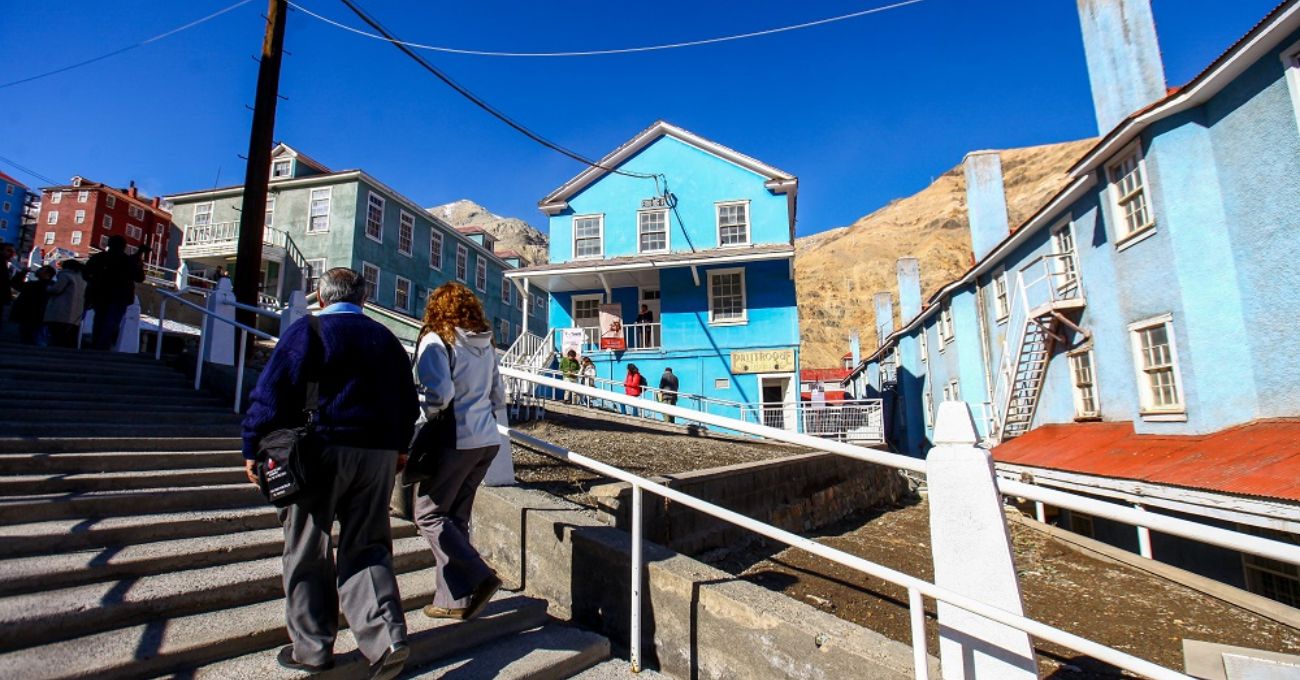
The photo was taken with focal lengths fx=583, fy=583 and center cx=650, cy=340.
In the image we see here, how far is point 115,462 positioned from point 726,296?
16.2m

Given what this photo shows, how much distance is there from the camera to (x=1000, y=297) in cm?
1652

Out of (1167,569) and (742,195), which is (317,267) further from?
(1167,569)

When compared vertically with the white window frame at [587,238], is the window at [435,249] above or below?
above

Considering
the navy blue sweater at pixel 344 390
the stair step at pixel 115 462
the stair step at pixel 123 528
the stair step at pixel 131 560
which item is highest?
the navy blue sweater at pixel 344 390

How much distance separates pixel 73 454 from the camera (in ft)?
13.2

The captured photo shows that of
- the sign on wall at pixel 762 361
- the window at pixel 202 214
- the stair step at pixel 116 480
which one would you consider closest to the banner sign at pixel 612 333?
the sign on wall at pixel 762 361

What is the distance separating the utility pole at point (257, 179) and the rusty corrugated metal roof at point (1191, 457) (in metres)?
12.8

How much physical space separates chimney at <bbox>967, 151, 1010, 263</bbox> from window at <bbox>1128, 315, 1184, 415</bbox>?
6652 millimetres

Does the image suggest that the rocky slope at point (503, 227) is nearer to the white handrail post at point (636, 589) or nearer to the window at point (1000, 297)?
the window at point (1000, 297)

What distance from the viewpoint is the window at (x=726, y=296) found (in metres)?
18.6

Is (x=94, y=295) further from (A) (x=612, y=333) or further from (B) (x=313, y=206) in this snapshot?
(B) (x=313, y=206)

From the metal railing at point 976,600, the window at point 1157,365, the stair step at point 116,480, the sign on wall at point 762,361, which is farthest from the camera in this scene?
the sign on wall at point 762,361

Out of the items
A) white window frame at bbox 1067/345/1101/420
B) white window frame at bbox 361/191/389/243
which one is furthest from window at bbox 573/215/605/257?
white window frame at bbox 1067/345/1101/420

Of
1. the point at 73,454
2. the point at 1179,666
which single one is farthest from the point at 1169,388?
the point at 73,454
